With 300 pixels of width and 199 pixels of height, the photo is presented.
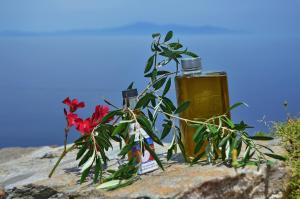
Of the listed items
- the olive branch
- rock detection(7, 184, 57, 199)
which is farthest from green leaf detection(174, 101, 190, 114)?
rock detection(7, 184, 57, 199)

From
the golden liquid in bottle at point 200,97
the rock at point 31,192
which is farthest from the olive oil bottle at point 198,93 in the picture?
the rock at point 31,192

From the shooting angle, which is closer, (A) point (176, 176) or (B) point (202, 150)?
(A) point (176, 176)

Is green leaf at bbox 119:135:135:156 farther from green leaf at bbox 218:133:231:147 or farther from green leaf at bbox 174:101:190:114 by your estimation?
green leaf at bbox 218:133:231:147

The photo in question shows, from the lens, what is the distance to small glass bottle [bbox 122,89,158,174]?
254 cm

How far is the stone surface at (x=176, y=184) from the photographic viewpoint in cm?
231

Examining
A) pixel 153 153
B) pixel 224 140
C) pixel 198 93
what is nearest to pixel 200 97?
pixel 198 93

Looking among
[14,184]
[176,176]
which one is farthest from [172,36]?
[14,184]

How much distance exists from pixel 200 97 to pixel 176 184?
51 cm

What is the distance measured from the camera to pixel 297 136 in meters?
3.11

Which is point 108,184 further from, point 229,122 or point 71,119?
point 229,122

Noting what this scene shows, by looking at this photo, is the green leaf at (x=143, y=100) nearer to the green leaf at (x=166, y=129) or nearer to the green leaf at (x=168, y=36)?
the green leaf at (x=166, y=129)

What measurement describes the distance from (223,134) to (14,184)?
1109mm

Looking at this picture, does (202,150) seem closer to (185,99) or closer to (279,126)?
(185,99)

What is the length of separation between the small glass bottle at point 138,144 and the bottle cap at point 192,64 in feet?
0.89
